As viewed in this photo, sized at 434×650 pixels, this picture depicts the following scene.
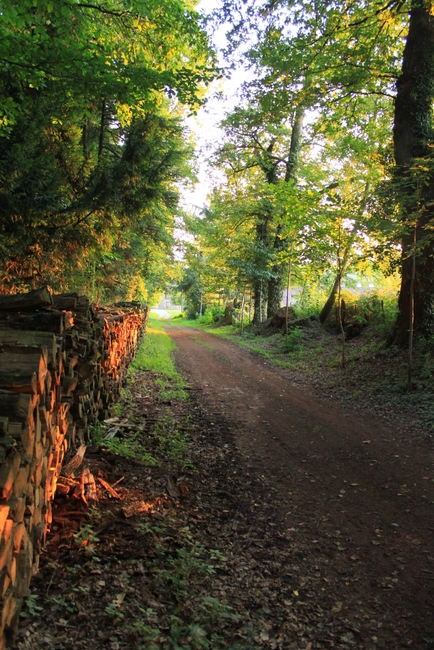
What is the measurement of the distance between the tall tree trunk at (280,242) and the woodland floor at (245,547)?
17.2 m

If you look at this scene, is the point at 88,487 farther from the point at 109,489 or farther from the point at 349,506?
the point at 349,506

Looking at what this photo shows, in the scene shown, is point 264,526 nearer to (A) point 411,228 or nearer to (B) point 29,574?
(B) point 29,574

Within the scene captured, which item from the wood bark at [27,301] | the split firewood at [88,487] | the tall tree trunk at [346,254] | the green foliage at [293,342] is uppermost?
the tall tree trunk at [346,254]

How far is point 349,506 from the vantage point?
4.27 m

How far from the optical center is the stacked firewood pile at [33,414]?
6.82ft

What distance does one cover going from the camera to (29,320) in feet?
12.2

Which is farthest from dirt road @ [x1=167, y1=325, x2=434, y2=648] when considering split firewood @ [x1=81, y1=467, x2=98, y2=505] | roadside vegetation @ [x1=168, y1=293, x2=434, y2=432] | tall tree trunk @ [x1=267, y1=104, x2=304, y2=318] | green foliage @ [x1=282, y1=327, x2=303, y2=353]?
tall tree trunk @ [x1=267, y1=104, x2=304, y2=318]

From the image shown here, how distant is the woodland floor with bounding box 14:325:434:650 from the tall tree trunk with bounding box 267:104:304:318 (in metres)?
17.2

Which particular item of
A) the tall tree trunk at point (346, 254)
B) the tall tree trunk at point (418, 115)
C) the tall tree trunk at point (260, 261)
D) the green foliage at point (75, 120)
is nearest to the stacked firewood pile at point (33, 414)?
the green foliage at point (75, 120)

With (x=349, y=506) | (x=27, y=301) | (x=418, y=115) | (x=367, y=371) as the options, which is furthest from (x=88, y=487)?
(x=418, y=115)

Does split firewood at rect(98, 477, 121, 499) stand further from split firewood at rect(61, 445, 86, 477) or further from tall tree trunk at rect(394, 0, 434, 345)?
tall tree trunk at rect(394, 0, 434, 345)

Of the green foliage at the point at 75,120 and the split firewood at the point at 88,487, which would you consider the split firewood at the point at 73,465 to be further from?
the green foliage at the point at 75,120

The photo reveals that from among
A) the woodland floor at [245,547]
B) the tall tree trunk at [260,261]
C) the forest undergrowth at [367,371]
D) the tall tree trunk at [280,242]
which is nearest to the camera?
the woodland floor at [245,547]

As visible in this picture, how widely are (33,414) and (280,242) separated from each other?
871 inches
